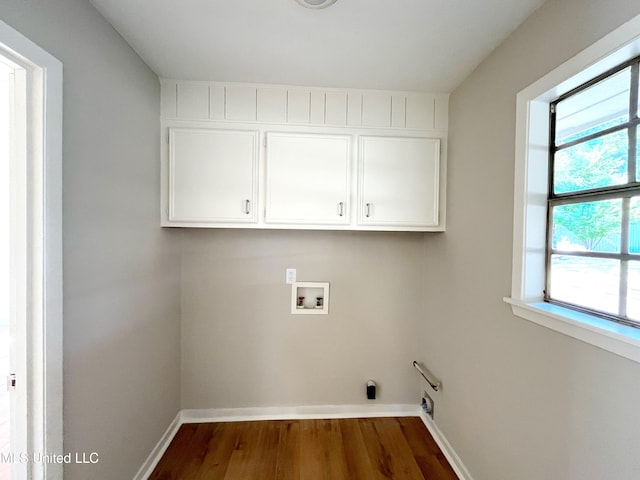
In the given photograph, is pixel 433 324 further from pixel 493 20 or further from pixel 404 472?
pixel 493 20

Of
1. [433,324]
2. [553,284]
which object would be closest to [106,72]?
[553,284]

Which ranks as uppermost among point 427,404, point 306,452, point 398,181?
point 398,181

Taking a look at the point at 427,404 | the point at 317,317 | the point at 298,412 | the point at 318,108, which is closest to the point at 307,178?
the point at 318,108

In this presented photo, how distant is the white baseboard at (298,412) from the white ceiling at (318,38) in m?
2.40

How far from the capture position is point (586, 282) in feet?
3.41

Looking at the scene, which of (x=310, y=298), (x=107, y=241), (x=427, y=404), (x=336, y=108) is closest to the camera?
(x=107, y=241)

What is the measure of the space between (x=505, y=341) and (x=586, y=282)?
0.46m

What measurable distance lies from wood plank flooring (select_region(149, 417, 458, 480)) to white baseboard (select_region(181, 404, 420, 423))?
40 mm

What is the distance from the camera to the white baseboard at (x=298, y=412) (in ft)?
6.94

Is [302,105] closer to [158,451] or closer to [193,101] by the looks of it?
[193,101]

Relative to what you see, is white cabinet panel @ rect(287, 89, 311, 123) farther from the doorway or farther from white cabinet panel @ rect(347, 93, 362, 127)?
the doorway

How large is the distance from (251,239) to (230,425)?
1.42m

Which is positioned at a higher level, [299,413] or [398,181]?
[398,181]

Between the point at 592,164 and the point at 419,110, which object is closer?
Result: the point at 592,164
